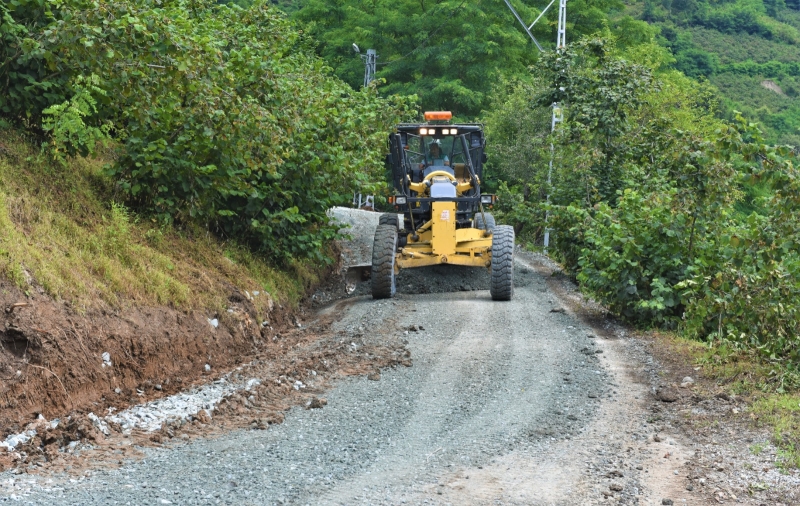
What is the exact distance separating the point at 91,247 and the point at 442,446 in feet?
Answer: 16.4

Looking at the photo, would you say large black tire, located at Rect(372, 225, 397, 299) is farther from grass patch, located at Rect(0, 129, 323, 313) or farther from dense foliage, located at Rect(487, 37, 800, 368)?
dense foliage, located at Rect(487, 37, 800, 368)

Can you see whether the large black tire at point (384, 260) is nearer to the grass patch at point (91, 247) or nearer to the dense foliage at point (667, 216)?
the grass patch at point (91, 247)

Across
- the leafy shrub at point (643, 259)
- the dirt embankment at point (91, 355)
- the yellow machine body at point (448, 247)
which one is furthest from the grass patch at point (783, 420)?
the yellow machine body at point (448, 247)

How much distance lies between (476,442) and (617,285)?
726cm

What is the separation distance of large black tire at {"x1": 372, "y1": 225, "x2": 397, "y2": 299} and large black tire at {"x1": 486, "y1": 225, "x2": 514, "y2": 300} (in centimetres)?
172

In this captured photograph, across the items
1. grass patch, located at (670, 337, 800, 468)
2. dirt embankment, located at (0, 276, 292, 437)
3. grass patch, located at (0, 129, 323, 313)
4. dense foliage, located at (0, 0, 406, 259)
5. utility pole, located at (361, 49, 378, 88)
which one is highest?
utility pole, located at (361, 49, 378, 88)

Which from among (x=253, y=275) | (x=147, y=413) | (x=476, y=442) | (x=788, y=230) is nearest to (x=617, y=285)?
(x=788, y=230)

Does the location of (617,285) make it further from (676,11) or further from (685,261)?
(676,11)

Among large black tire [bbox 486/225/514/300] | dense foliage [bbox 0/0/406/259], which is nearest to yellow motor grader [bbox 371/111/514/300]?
large black tire [bbox 486/225/514/300]

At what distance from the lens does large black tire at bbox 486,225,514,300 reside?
52.6 ft

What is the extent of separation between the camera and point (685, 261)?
46.2ft

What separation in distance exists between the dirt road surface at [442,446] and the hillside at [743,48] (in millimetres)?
56558

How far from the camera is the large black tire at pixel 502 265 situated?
52.6 feet

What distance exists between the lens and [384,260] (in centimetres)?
1620
